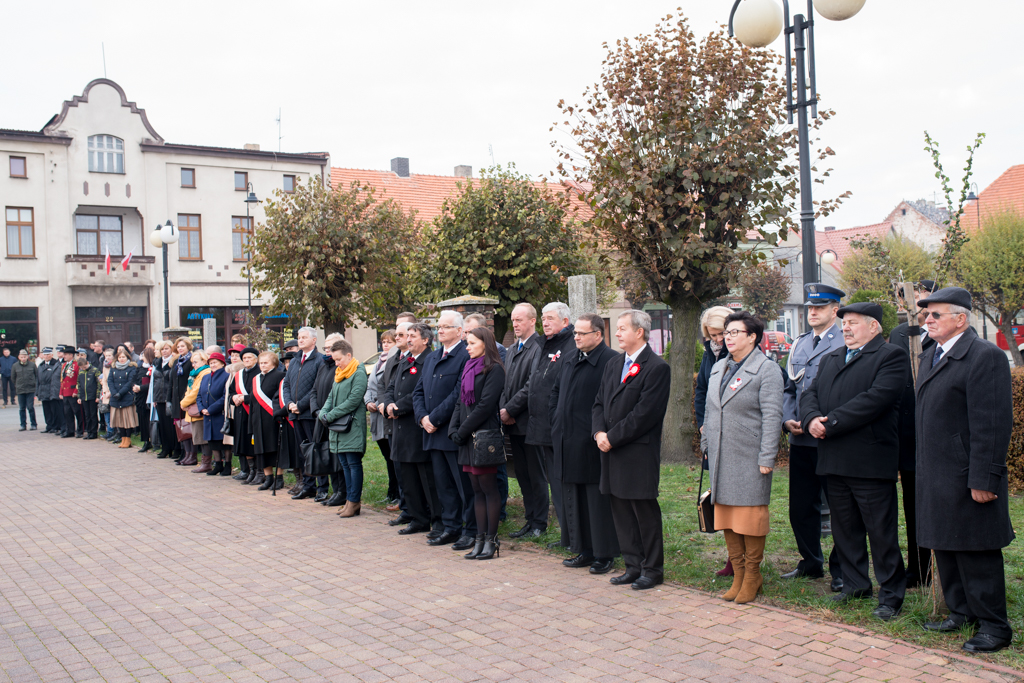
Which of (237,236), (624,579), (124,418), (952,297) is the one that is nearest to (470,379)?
(624,579)

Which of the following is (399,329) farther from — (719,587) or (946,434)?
(946,434)

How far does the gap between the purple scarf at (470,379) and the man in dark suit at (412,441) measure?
2.39 feet

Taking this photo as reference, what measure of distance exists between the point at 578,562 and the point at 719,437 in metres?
1.77

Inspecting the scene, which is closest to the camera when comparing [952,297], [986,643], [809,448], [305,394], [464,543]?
[986,643]

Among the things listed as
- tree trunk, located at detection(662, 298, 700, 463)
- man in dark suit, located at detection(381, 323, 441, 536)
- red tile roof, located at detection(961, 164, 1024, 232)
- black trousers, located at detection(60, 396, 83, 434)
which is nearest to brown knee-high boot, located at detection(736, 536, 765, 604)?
man in dark suit, located at detection(381, 323, 441, 536)

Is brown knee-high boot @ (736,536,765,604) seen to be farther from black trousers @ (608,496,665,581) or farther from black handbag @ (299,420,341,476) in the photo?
black handbag @ (299,420,341,476)

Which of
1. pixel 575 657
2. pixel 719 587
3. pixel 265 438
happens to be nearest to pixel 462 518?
pixel 719 587

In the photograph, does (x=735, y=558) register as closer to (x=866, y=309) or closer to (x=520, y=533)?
(x=866, y=309)

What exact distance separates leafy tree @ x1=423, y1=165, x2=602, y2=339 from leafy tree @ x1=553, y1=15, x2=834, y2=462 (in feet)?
11.8

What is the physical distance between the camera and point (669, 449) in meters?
11.8

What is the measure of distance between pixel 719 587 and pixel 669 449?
5.89 metres

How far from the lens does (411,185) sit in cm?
3947

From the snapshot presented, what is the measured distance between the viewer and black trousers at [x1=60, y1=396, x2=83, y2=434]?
18484 mm

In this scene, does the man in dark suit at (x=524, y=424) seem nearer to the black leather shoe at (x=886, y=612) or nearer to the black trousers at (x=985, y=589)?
the black leather shoe at (x=886, y=612)
